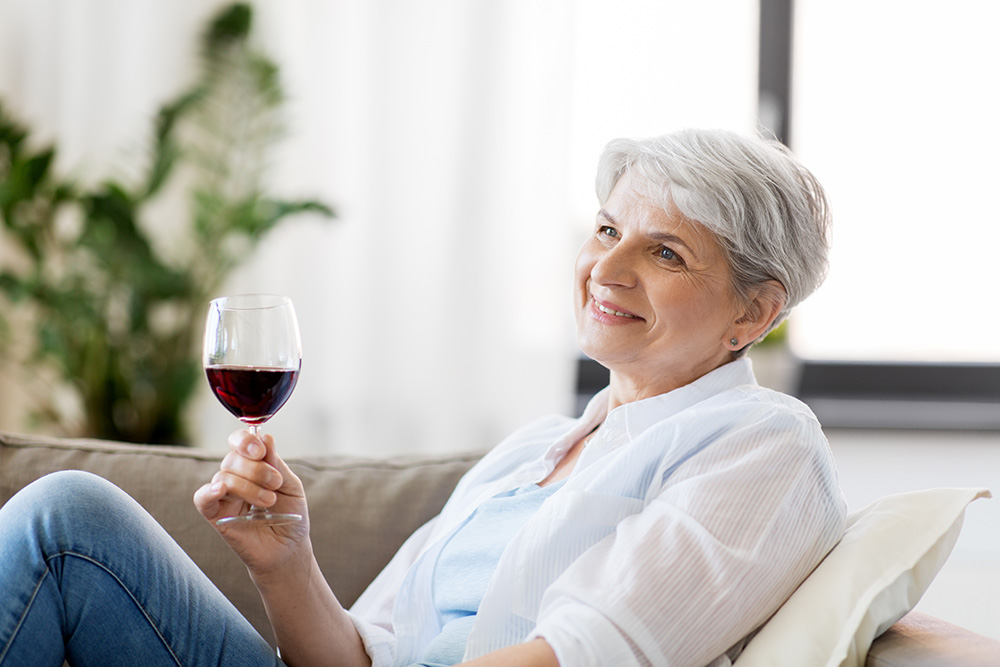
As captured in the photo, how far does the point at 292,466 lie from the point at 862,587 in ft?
3.38

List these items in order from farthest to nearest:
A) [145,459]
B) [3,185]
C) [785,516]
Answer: [3,185]
[145,459]
[785,516]

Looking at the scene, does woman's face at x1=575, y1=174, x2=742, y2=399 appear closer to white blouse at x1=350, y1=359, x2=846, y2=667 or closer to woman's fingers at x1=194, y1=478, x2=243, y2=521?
white blouse at x1=350, y1=359, x2=846, y2=667

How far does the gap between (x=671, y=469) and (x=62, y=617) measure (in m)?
0.75

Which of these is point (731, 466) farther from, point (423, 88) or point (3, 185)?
point (3, 185)

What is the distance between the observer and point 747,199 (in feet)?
4.27

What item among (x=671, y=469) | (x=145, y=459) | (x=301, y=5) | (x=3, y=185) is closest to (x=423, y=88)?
(x=301, y=5)

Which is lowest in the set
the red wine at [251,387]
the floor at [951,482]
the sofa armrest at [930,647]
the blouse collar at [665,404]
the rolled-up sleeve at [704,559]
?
the floor at [951,482]

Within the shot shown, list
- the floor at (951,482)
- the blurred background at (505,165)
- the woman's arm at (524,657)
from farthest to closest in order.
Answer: the blurred background at (505,165)
the floor at (951,482)
the woman's arm at (524,657)

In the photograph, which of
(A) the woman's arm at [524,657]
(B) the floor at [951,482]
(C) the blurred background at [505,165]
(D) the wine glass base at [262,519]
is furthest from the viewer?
(C) the blurred background at [505,165]

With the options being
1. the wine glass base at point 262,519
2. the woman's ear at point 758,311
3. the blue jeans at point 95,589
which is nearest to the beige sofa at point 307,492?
the blue jeans at point 95,589

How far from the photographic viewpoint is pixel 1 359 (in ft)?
11.2

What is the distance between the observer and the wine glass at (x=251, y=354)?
3.83 feet

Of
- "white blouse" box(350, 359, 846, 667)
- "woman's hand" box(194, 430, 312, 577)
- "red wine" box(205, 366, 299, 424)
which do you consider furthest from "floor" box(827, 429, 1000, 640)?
"red wine" box(205, 366, 299, 424)

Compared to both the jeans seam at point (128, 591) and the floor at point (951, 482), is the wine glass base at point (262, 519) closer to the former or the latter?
the jeans seam at point (128, 591)
